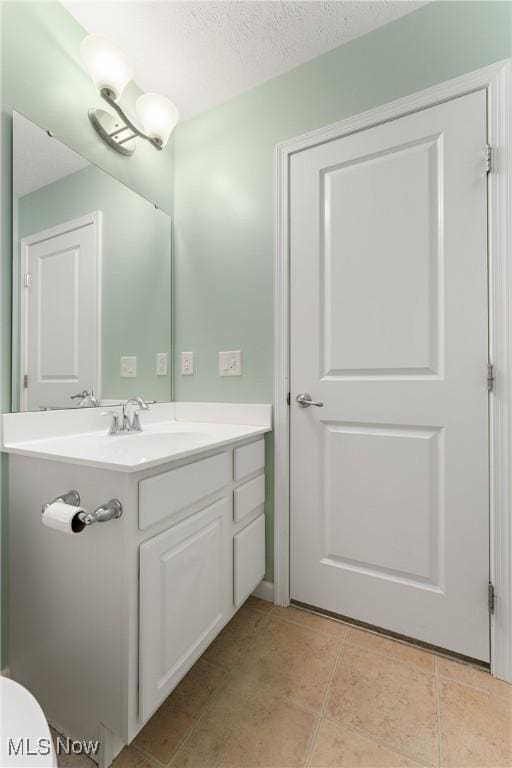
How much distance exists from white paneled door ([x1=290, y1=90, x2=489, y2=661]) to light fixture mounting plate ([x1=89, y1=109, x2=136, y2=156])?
75 cm

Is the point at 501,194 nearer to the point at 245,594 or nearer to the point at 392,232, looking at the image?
the point at 392,232

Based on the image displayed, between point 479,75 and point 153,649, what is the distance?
204 centimetres

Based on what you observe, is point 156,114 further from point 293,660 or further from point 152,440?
point 293,660

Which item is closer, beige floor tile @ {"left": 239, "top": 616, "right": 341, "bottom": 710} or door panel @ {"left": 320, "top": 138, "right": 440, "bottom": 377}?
beige floor tile @ {"left": 239, "top": 616, "right": 341, "bottom": 710}

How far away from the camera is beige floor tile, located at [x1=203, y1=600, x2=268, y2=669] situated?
121 cm

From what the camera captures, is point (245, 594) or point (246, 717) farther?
point (245, 594)

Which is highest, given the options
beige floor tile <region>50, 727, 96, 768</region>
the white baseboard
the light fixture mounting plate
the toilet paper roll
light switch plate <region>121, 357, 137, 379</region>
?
the light fixture mounting plate

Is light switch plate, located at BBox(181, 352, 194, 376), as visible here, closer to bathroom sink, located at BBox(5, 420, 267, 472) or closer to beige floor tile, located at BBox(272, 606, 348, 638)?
bathroom sink, located at BBox(5, 420, 267, 472)

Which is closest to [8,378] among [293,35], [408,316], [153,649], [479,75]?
[153,649]

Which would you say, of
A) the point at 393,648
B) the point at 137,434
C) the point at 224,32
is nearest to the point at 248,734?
the point at 393,648

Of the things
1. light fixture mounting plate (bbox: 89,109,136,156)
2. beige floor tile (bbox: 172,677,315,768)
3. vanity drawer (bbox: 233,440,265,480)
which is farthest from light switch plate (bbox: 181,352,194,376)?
beige floor tile (bbox: 172,677,315,768)

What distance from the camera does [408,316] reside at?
1259 mm

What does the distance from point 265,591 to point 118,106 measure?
2.16 m

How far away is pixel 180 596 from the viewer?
96cm
